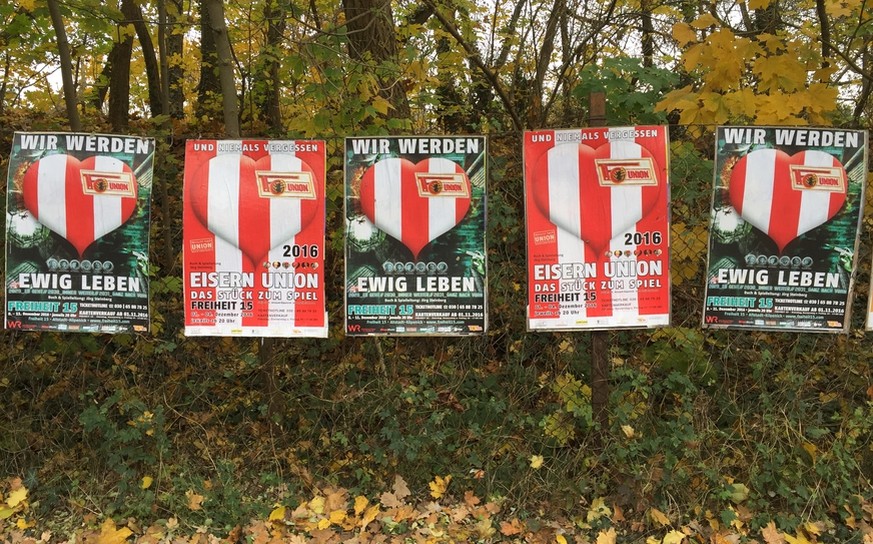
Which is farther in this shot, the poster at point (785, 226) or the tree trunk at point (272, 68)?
the tree trunk at point (272, 68)

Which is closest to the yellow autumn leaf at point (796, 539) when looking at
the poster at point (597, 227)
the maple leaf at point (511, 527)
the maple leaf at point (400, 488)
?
the poster at point (597, 227)

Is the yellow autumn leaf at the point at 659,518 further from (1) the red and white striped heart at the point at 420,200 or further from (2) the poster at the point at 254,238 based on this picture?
(2) the poster at the point at 254,238

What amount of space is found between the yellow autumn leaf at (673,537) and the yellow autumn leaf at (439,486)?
131cm

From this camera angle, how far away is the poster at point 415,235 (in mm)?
3850

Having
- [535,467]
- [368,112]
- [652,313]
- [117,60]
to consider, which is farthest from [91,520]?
[117,60]

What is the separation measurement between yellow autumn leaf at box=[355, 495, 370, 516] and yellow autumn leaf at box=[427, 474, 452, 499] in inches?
16.3

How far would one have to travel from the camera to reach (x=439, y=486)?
3984mm

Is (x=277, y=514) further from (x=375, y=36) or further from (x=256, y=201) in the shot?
(x=375, y=36)

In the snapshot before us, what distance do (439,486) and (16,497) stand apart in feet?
8.61

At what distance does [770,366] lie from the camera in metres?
4.27

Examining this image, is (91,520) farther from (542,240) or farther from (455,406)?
(542,240)

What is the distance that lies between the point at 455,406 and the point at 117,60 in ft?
25.1

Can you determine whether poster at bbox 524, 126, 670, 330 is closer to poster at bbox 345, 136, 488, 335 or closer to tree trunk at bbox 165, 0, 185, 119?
poster at bbox 345, 136, 488, 335

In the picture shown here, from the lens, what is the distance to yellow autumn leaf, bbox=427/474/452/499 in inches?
156
